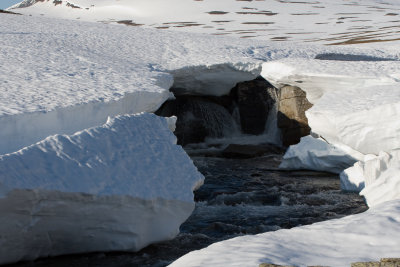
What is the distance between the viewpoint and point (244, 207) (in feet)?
24.5

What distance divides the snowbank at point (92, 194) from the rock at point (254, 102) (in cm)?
663

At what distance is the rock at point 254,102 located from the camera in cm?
1221

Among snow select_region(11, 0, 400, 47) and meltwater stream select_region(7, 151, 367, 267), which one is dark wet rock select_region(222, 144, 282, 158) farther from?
snow select_region(11, 0, 400, 47)

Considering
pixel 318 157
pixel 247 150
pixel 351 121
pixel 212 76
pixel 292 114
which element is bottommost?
pixel 247 150

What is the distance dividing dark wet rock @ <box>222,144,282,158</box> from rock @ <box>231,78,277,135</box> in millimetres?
996

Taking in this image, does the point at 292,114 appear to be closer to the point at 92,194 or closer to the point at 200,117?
the point at 200,117

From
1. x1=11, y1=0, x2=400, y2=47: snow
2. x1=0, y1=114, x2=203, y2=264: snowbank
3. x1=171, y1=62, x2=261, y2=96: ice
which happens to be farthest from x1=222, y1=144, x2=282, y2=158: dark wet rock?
x1=11, y1=0, x2=400, y2=47: snow

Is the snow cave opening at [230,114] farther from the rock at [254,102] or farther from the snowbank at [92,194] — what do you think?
the snowbank at [92,194]

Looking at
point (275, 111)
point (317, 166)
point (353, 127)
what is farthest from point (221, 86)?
point (353, 127)

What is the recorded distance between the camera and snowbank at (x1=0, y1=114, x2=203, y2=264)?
491 cm

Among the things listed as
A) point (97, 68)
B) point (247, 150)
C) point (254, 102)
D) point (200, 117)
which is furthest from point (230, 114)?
point (97, 68)

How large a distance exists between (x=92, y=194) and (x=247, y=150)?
6794mm

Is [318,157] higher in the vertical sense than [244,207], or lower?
higher

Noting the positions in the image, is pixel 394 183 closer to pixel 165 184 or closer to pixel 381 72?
pixel 165 184
